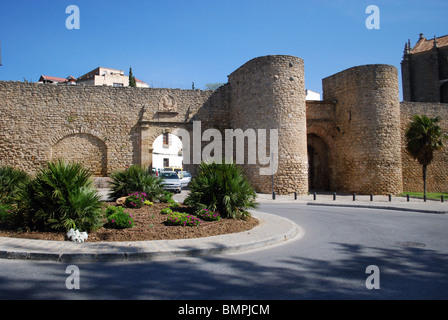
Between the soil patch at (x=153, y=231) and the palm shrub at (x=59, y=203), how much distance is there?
0.26 meters

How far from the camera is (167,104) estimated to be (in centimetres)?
2436

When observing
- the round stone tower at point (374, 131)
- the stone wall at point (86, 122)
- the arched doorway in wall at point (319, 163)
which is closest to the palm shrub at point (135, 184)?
the stone wall at point (86, 122)

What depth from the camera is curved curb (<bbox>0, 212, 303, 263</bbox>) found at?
5.81 meters

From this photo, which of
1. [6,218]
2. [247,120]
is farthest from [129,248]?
[247,120]

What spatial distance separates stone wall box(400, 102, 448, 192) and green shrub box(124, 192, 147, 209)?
2245 centimetres

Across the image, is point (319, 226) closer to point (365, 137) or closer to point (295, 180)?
point (295, 180)

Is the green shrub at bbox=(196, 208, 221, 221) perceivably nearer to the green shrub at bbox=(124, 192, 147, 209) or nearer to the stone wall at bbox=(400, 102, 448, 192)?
the green shrub at bbox=(124, 192, 147, 209)

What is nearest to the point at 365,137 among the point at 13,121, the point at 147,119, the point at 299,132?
the point at 299,132

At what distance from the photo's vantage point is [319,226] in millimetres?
9656

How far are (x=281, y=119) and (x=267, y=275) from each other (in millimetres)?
16147

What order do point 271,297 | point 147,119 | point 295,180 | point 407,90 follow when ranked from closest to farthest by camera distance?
point 271,297 < point 295,180 < point 147,119 < point 407,90

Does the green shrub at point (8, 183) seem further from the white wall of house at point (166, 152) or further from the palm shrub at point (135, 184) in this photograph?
the white wall of house at point (166, 152)

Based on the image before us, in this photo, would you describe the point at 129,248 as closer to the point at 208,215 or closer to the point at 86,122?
the point at 208,215

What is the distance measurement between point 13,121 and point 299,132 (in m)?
18.1
